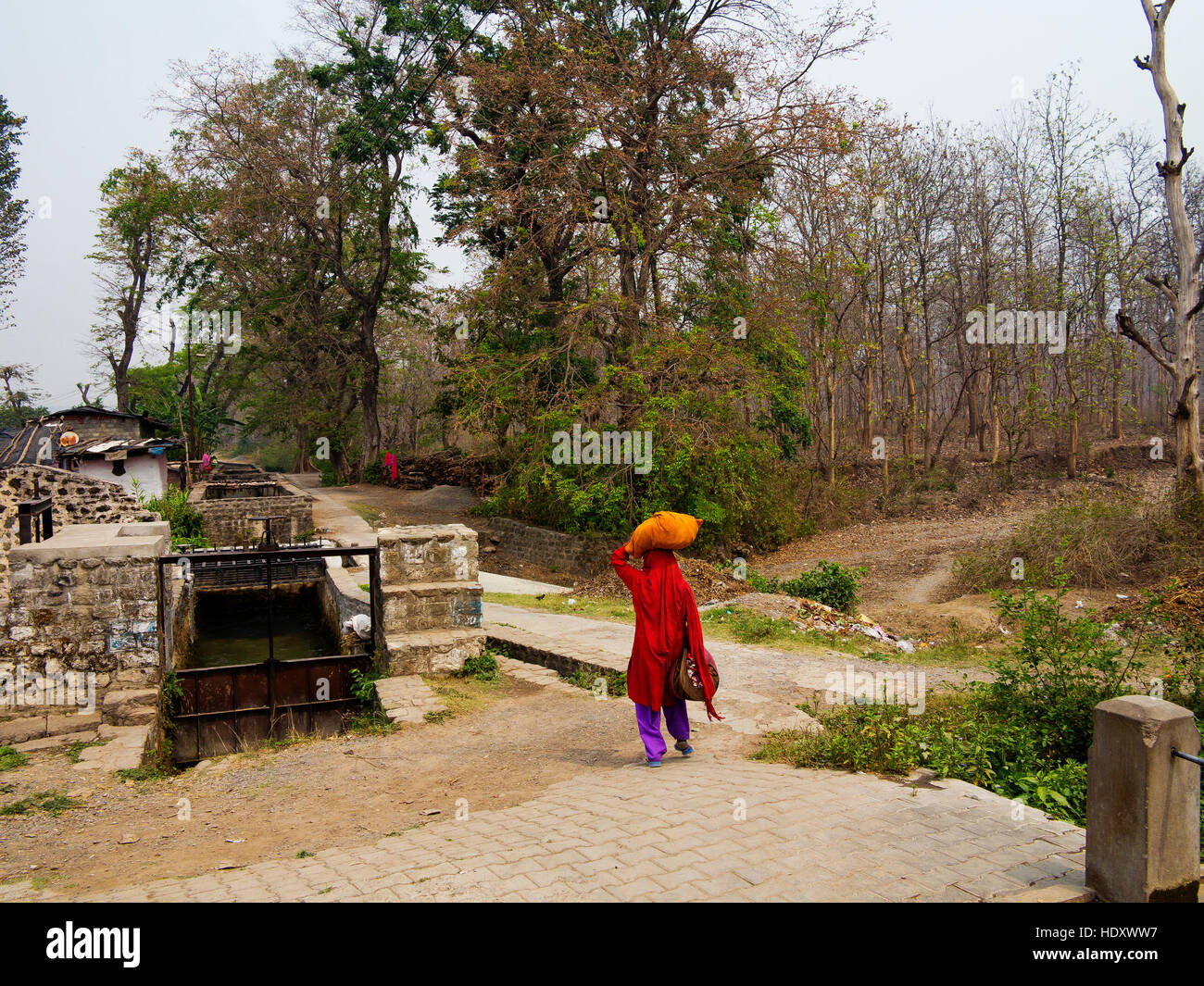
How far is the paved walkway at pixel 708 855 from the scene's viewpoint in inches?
147

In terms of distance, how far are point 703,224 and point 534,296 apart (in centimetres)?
545

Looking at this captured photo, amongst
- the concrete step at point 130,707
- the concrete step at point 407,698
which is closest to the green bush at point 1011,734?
the concrete step at point 407,698

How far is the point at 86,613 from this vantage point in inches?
304

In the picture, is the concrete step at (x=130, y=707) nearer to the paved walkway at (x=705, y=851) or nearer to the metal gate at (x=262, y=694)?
the metal gate at (x=262, y=694)

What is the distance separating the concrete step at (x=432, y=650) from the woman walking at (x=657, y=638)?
11.4ft

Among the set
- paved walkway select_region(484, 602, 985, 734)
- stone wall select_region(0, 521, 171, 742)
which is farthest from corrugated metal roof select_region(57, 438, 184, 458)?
stone wall select_region(0, 521, 171, 742)

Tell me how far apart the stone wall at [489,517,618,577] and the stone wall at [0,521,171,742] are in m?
12.5

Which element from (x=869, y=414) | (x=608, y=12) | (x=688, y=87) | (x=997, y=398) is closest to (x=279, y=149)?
(x=608, y=12)

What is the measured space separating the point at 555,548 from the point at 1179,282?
1428 centimetres

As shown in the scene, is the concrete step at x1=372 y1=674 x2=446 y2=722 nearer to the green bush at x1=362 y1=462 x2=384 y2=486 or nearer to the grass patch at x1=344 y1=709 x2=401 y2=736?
the grass patch at x1=344 y1=709 x2=401 y2=736

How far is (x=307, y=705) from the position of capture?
9414mm

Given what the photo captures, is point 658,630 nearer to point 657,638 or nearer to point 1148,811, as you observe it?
point 657,638

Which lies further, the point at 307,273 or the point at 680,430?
the point at 307,273
